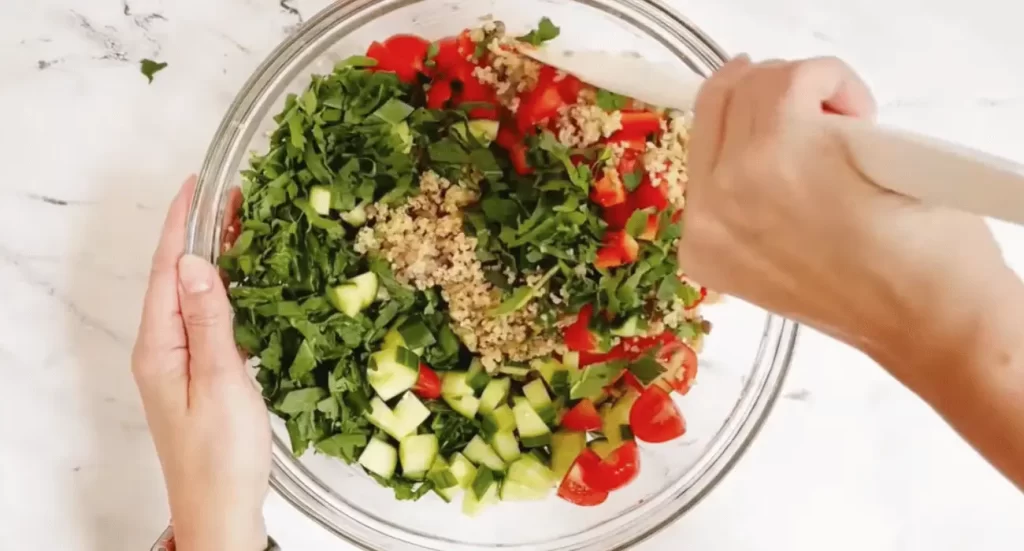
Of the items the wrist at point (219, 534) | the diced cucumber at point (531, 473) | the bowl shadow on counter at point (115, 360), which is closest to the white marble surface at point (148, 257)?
the bowl shadow on counter at point (115, 360)

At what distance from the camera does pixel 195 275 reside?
984mm

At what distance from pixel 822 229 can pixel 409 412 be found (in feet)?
1.93

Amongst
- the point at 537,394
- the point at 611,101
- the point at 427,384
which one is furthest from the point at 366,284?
the point at 611,101

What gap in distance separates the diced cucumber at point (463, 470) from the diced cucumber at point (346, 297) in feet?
0.75

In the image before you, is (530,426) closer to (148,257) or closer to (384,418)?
(384,418)

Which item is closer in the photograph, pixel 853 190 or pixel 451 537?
pixel 853 190

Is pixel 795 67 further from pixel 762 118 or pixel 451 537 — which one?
pixel 451 537

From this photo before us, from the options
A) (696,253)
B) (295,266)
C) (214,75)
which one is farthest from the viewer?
(214,75)

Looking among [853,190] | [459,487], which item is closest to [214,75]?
[459,487]

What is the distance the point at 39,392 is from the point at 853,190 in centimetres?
107

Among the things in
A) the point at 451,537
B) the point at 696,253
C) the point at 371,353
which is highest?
the point at 696,253

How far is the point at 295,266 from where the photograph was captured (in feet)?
3.24

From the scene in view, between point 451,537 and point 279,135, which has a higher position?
point 279,135

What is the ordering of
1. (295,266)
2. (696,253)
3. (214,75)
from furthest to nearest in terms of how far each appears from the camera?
(214,75)
(295,266)
(696,253)
